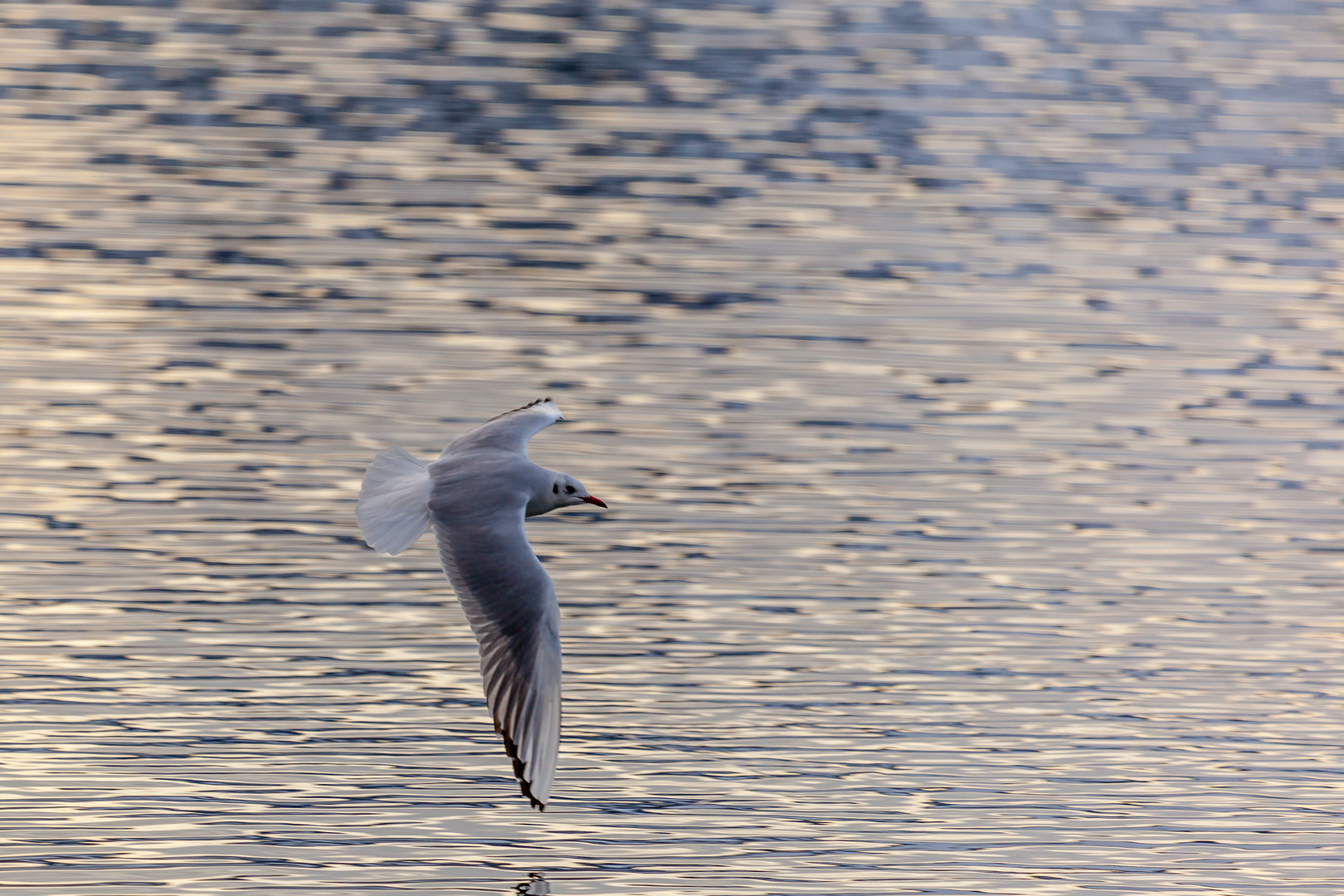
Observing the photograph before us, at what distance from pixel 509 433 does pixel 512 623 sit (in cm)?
169

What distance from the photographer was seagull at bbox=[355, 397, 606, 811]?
9609mm

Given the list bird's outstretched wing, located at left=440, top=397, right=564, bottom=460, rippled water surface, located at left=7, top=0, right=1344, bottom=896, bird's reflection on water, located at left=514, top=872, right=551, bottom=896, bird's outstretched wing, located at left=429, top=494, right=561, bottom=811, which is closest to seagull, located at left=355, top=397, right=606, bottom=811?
bird's outstretched wing, located at left=429, top=494, right=561, bottom=811

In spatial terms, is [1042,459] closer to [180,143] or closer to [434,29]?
[180,143]

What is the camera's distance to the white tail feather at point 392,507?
400 inches

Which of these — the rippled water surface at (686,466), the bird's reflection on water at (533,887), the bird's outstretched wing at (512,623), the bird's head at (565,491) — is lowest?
the rippled water surface at (686,466)

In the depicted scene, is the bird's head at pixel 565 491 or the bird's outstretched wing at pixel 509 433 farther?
the bird's outstretched wing at pixel 509 433

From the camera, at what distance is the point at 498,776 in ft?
37.3

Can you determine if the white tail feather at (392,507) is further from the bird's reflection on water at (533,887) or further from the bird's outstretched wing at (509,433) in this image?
the bird's reflection on water at (533,887)

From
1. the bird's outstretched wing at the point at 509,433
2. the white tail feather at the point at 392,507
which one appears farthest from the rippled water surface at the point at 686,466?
the bird's outstretched wing at the point at 509,433

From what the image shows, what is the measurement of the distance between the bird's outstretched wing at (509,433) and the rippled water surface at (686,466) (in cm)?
155

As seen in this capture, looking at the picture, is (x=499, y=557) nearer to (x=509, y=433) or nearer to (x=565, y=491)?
(x=565, y=491)

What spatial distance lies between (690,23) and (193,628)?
22.8m

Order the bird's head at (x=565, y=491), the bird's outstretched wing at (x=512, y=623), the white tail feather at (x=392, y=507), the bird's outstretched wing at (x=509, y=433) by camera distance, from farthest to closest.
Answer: the bird's outstretched wing at (x=509, y=433), the bird's head at (x=565, y=491), the white tail feather at (x=392, y=507), the bird's outstretched wing at (x=512, y=623)

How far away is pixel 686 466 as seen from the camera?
52.9ft
